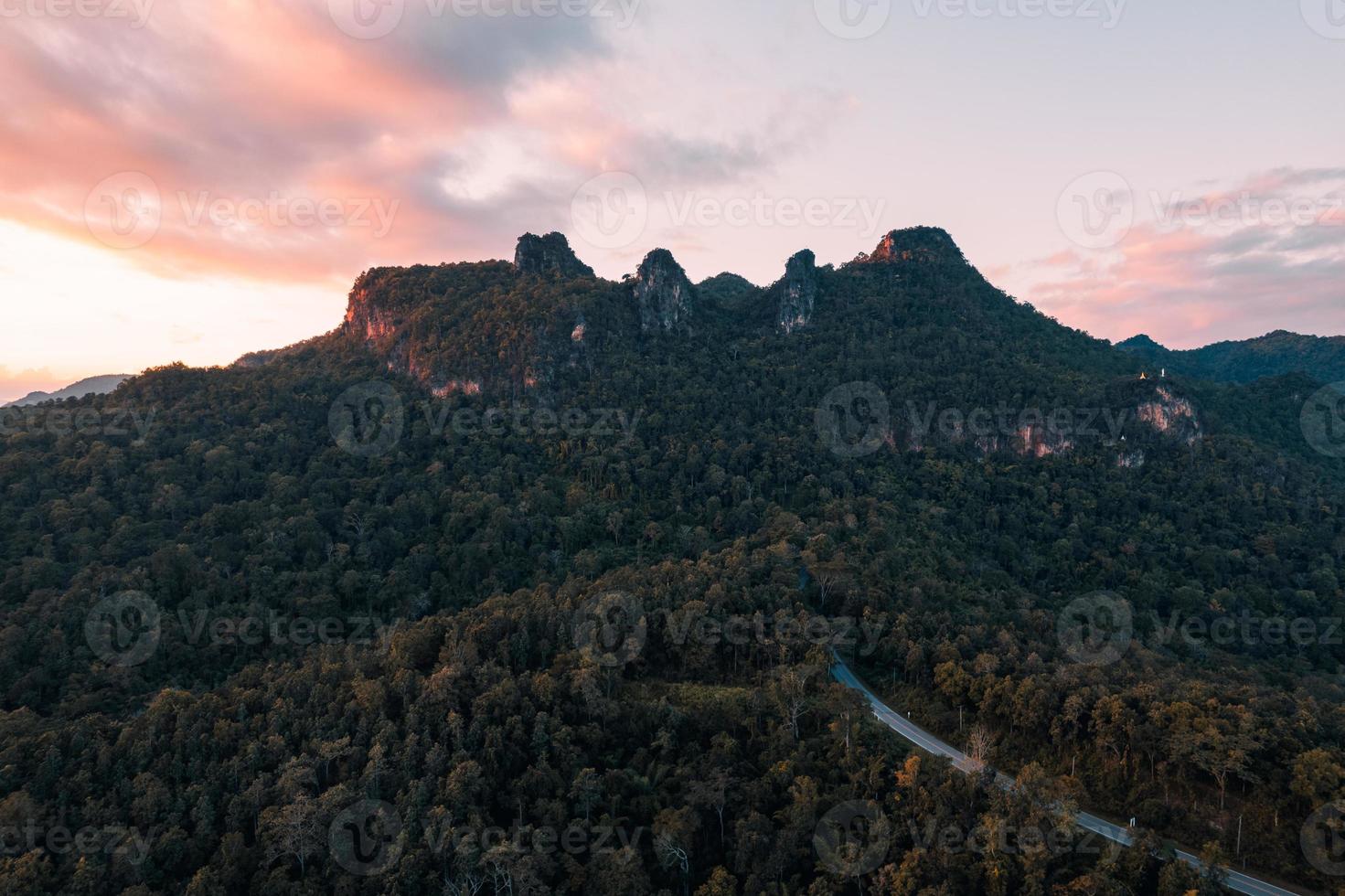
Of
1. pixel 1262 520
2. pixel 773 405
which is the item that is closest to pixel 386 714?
pixel 773 405

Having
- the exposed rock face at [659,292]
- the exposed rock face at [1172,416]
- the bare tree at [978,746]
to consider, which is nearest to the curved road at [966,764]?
the bare tree at [978,746]

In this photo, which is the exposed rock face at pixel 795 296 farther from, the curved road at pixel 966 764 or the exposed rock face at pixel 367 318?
the curved road at pixel 966 764

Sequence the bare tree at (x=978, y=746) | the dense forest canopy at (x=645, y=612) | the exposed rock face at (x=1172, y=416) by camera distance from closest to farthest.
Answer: the dense forest canopy at (x=645, y=612) → the bare tree at (x=978, y=746) → the exposed rock face at (x=1172, y=416)

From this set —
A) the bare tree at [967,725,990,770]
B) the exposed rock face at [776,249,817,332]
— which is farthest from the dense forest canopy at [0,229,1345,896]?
the exposed rock face at [776,249,817,332]

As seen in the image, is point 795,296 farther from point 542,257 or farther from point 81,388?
point 81,388

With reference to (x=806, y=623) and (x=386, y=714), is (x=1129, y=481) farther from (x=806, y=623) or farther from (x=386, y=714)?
(x=386, y=714)

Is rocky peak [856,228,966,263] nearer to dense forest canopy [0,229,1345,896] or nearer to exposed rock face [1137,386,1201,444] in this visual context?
dense forest canopy [0,229,1345,896]
